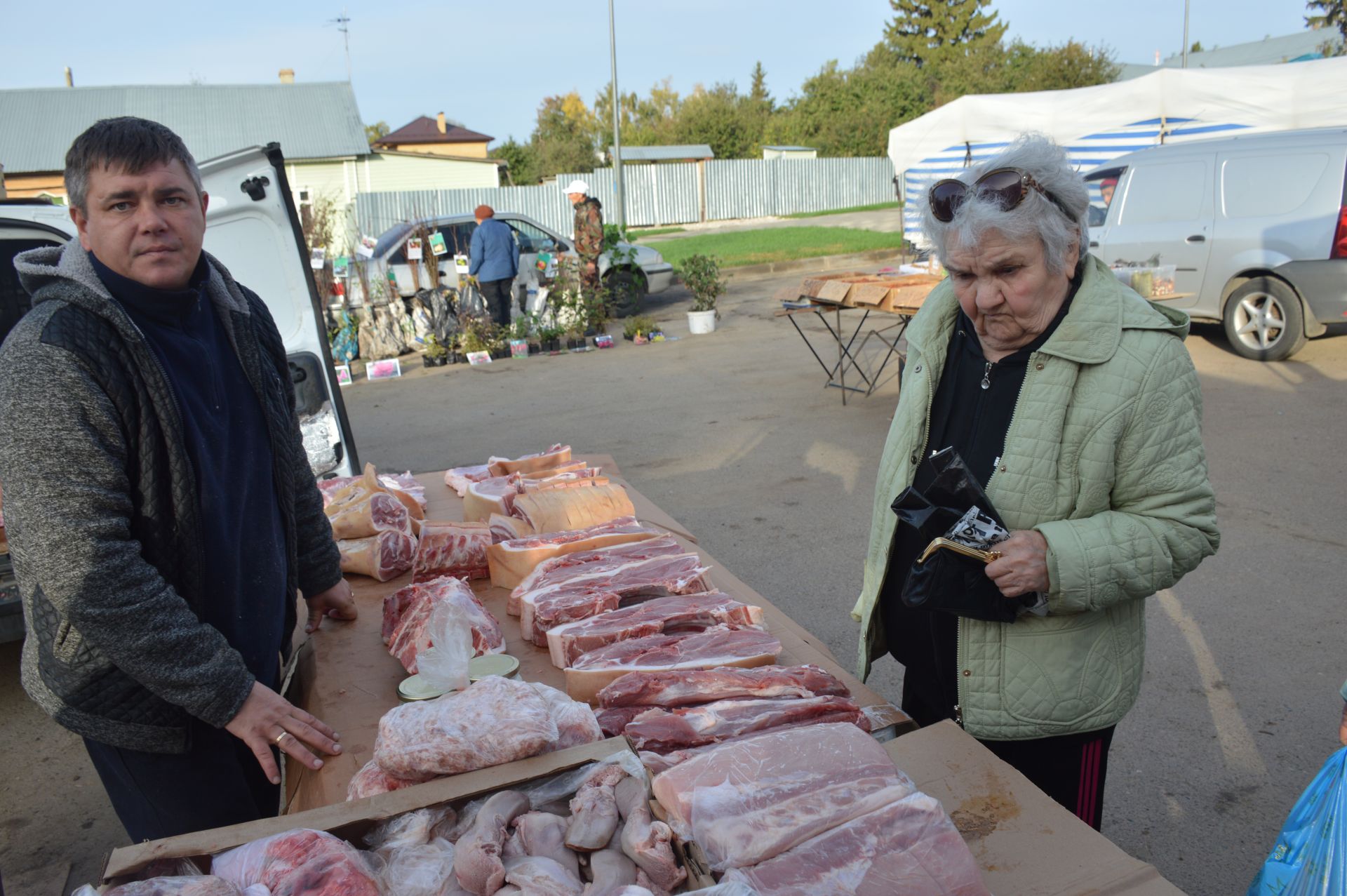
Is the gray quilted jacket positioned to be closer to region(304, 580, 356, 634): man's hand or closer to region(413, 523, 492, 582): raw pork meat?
region(304, 580, 356, 634): man's hand

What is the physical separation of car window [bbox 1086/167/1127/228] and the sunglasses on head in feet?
34.1

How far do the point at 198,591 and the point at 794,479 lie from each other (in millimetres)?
5832

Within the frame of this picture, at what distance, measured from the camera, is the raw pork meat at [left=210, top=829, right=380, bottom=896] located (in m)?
1.39

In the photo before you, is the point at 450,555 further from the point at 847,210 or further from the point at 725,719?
the point at 847,210

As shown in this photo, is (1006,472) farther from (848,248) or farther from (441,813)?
(848,248)

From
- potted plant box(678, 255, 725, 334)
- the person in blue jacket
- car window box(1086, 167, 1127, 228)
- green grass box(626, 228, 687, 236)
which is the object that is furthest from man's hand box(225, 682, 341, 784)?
green grass box(626, 228, 687, 236)

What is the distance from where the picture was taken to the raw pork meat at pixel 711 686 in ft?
7.01

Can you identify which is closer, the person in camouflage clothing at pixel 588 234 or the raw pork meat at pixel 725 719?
the raw pork meat at pixel 725 719

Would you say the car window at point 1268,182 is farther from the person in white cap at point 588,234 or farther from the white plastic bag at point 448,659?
the white plastic bag at point 448,659

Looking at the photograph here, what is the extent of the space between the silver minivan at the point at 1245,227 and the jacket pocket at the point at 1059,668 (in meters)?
7.95

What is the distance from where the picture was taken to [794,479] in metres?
7.49

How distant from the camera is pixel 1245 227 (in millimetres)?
9930

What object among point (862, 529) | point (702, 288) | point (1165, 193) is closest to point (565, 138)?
point (702, 288)

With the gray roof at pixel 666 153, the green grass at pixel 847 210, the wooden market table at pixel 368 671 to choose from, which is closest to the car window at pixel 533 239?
the wooden market table at pixel 368 671
